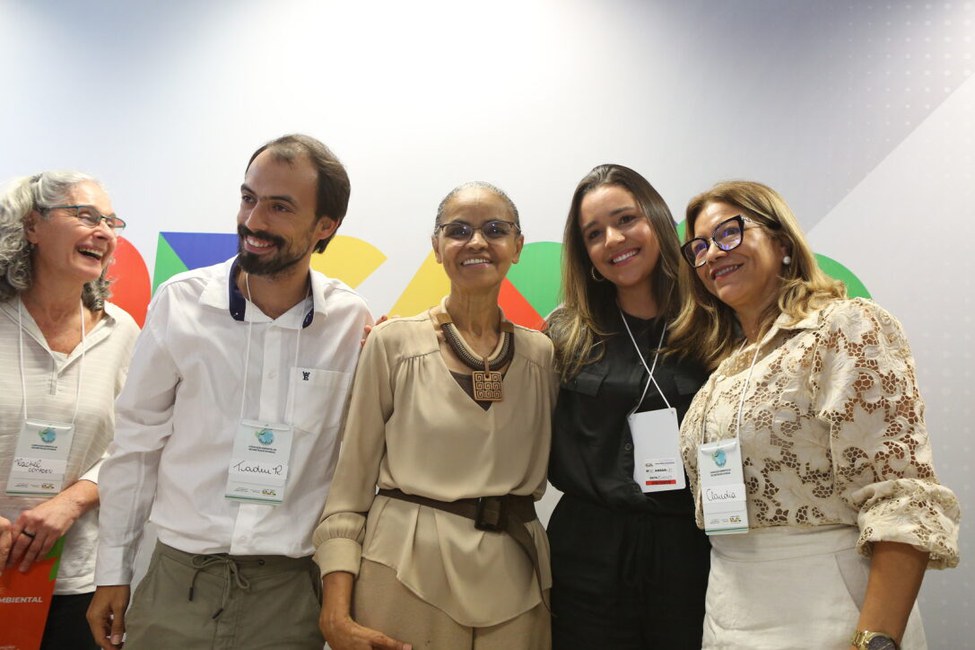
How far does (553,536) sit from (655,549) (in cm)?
29

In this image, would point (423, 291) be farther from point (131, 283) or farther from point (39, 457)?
point (39, 457)

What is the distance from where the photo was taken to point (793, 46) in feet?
9.36

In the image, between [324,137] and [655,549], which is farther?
[324,137]

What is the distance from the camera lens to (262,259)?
1.97 meters

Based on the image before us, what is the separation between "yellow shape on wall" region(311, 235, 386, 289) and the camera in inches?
110

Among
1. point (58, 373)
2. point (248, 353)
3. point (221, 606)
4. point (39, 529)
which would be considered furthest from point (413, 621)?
point (58, 373)

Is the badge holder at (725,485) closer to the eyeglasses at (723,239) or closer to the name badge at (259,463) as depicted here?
the eyeglasses at (723,239)

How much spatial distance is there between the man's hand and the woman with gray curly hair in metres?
0.34

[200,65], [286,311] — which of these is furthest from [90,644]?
[200,65]

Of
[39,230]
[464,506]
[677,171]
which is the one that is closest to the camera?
[464,506]

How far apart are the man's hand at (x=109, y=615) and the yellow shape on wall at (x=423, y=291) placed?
1.34 metres

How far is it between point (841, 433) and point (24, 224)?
2.58 m

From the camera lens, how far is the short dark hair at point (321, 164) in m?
2.03

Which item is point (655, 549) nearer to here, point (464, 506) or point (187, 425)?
point (464, 506)
